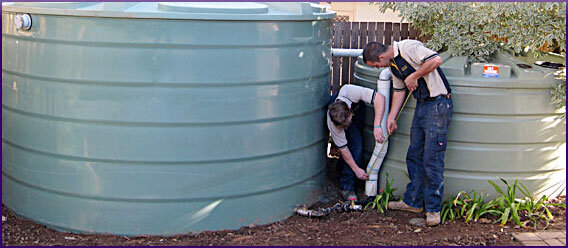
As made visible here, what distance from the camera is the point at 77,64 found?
146 inches

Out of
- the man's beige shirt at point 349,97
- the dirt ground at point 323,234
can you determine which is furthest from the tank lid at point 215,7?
the dirt ground at point 323,234

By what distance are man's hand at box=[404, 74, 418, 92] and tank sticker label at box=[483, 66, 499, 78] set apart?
1.72 ft

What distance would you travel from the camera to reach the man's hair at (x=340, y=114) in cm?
434

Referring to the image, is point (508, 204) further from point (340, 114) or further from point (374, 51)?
point (374, 51)

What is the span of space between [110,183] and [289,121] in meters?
1.16

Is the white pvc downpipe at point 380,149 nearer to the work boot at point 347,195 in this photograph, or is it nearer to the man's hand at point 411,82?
the work boot at point 347,195

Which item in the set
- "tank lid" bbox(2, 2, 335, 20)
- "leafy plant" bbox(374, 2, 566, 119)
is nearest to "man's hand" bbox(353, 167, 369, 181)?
"leafy plant" bbox(374, 2, 566, 119)

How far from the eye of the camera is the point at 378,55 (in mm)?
4168

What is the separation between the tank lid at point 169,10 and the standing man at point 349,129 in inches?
26.4

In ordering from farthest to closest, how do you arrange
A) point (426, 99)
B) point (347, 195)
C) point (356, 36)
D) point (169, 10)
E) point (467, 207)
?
point (356, 36) → point (347, 195) → point (467, 207) → point (426, 99) → point (169, 10)

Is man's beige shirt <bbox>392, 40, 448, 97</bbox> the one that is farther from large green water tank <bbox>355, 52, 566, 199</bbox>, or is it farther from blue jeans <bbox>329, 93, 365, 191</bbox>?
blue jeans <bbox>329, 93, 365, 191</bbox>

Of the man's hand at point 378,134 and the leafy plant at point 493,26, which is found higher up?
the leafy plant at point 493,26

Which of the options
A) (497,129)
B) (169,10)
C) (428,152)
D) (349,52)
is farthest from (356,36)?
(169,10)

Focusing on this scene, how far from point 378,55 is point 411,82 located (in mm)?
274
